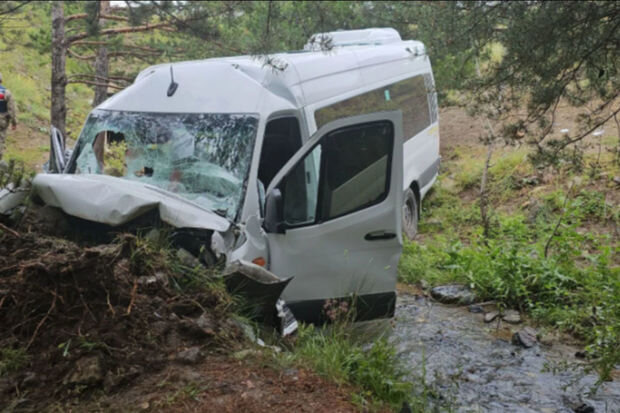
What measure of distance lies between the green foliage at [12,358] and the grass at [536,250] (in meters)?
4.15

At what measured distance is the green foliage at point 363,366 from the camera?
350 centimetres

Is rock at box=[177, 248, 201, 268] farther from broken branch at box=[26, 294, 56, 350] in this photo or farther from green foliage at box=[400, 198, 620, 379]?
green foliage at box=[400, 198, 620, 379]

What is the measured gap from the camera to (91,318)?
128 inches

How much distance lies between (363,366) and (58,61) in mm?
7525

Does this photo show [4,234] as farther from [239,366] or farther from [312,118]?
Answer: [312,118]

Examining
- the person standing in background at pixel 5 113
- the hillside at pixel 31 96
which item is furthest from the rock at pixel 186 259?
the hillside at pixel 31 96

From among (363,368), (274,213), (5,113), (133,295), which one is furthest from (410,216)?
(5,113)

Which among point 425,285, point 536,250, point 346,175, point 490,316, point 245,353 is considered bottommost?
point 425,285

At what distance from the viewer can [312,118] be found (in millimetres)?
6109

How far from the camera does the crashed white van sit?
14.6ft

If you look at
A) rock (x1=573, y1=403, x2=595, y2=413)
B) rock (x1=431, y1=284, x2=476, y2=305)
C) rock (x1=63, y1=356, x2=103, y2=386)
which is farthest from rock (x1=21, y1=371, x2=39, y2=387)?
rock (x1=431, y1=284, x2=476, y2=305)

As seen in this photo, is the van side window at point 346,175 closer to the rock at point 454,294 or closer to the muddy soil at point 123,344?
the muddy soil at point 123,344

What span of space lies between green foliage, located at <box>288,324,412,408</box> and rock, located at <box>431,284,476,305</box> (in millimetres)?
3347

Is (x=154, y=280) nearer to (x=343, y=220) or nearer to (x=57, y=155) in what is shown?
(x=343, y=220)
